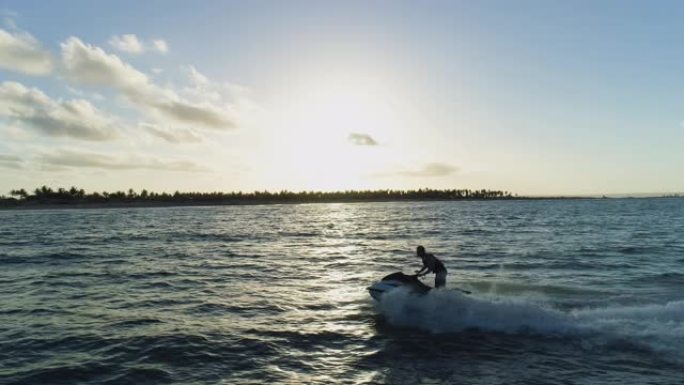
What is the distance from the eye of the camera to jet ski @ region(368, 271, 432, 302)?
1962 cm

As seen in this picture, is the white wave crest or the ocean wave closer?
the ocean wave

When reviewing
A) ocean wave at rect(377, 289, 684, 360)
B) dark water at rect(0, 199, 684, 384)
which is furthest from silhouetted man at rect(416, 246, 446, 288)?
dark water at rect(0, 199, 684, 384)

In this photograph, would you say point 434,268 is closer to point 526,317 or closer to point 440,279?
point 440,279

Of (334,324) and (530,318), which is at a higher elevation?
(530,318)

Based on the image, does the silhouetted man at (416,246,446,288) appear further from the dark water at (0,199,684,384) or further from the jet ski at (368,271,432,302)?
the dark water at (0,199,684,384)

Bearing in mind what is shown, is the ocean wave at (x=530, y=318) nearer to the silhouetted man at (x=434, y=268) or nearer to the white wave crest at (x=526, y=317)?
the white wave crest at (x=526, y=317)

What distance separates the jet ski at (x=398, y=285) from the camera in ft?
64.4

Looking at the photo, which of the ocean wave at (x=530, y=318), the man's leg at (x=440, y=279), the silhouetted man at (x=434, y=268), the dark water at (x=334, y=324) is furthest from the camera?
the man's leg at (x=440, y=279)

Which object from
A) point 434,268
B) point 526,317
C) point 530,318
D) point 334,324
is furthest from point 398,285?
point 530,318

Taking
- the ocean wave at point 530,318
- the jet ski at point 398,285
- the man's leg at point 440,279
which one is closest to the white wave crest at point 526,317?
the ocean wave at point 530,318

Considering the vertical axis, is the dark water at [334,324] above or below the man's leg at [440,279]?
below

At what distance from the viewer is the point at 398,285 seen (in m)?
19.8

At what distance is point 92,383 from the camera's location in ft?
Answer: 41.4

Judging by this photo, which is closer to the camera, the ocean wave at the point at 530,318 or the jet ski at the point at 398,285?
the ocean wave at the point at 530,318
